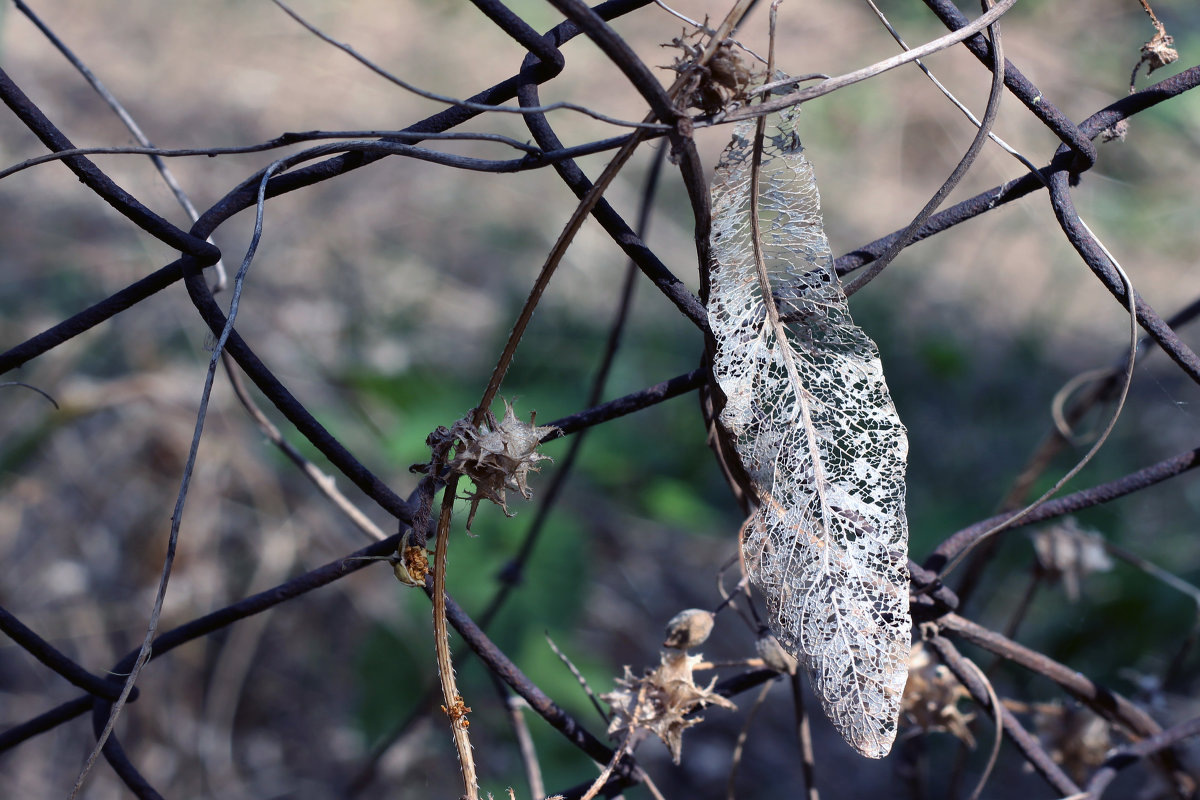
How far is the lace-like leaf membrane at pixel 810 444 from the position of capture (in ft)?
1.22

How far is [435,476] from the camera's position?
385 millimetres

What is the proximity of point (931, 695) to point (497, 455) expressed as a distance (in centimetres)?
35

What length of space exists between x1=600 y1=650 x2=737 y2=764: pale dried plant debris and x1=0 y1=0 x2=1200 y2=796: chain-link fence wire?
0.05m

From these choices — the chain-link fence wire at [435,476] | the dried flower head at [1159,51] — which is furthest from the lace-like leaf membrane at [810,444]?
the dried flower head at [1159,51]

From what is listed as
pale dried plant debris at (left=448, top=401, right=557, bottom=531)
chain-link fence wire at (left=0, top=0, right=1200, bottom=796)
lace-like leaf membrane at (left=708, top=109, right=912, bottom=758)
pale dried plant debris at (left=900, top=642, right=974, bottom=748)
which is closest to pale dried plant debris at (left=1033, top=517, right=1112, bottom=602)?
chain-link fence wire at (left=0, top=0, right=1200, bottom=796)

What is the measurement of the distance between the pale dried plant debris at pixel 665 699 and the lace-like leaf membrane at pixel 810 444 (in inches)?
3.1

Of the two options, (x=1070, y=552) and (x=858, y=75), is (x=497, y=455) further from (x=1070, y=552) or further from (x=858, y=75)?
(x=1070, y=552)

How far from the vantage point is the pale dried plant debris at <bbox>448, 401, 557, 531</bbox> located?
37 centimetres

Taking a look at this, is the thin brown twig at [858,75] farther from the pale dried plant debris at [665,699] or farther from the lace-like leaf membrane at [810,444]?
the pale dried plant debris at [665,699]

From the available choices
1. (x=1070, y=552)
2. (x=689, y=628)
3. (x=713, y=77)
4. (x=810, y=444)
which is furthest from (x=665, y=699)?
(x=1070, y=552)

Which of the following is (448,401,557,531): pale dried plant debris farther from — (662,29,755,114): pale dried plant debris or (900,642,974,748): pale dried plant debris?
(900,642,974,748): pale dried plant debris


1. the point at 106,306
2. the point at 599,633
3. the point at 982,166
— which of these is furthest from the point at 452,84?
the point at 106,306

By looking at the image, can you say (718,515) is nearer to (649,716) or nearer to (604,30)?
(649,716)

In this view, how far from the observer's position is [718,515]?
5.32 ft
